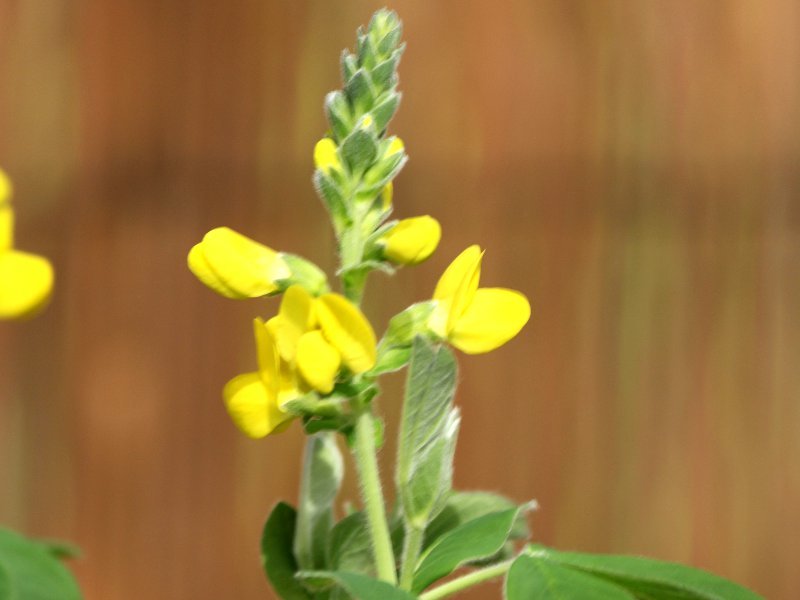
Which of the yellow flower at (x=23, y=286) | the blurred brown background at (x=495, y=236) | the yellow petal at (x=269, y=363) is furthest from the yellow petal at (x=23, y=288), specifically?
the blurred brown background at (x=495, y=236)

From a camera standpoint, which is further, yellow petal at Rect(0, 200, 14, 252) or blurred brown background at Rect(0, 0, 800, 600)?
blurred brown background at Rect(0, 0, 800, 600)

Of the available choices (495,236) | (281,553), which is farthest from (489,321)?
(495,236)

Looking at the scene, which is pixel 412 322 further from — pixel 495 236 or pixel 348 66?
pixel 495 236

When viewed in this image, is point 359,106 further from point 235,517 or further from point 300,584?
point 235,517

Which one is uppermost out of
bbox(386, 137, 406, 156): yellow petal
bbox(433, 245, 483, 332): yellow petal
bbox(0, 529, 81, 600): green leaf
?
bbox(386, 137, 406, 156): yellow petal

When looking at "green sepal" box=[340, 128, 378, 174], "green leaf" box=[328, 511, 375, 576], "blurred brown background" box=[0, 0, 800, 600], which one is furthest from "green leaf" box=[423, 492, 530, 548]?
"blurred brown background" box=[0, 0, 800, 600]

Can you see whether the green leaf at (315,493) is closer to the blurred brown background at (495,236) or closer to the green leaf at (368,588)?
the green leaf at (368,588)

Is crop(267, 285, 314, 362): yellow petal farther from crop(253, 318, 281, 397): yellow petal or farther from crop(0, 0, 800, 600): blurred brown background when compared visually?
crop(0, 0, 800, 600): blurred brown background
